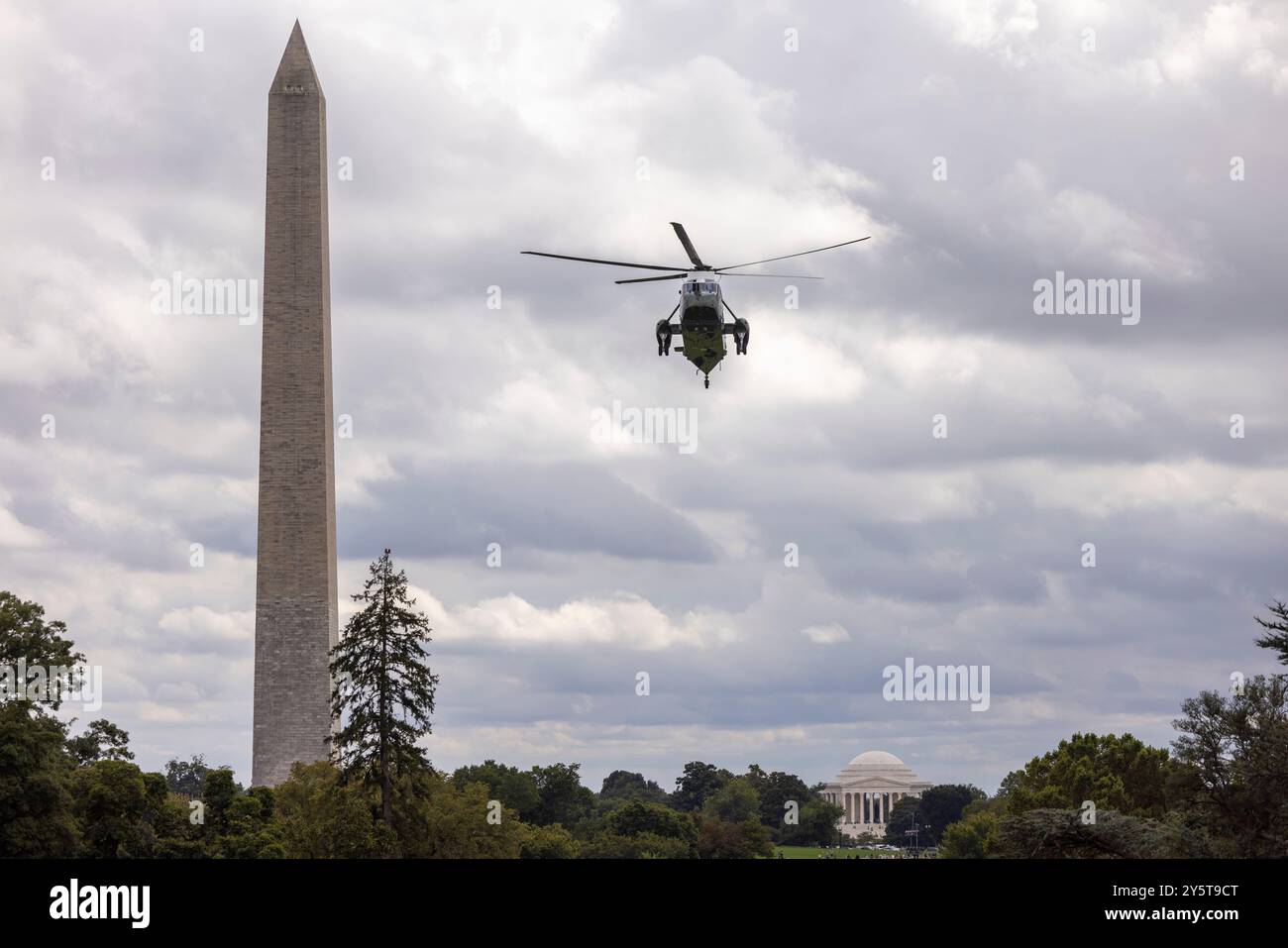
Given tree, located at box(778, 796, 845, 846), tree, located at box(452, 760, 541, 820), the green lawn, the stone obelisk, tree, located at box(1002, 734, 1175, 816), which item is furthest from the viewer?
tree, located at box(778, 796, 845, 846)

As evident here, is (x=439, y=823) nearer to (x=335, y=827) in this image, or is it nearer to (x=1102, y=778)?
(x=335, y=827)

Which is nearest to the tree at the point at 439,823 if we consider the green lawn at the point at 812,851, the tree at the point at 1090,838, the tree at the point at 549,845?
the tree at the point at 1090,838

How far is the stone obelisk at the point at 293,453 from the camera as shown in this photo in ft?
265

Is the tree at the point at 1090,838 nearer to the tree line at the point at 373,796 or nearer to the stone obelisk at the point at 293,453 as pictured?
the tree line at the point at 373,796

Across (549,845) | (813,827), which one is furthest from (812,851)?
(549,845)

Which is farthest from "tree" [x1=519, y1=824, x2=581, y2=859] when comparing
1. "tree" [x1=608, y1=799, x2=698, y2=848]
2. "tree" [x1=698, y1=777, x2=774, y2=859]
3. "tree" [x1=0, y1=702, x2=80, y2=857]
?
"tree" [x1=0, y1=702, x2=80, y2=857]

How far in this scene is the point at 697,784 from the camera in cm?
17588

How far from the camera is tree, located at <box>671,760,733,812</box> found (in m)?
175

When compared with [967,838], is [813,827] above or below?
below

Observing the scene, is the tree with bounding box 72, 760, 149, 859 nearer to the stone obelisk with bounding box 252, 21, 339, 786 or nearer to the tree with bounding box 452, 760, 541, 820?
the stone obelisk with bounding box 252, 21, 339, 786

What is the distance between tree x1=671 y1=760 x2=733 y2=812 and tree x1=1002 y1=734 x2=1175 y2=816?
69.4 m

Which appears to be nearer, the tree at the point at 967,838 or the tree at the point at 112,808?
the tree at the point at 112,808

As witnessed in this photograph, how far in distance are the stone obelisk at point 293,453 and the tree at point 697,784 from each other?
96228 millimetres

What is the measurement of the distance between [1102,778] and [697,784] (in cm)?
8191
